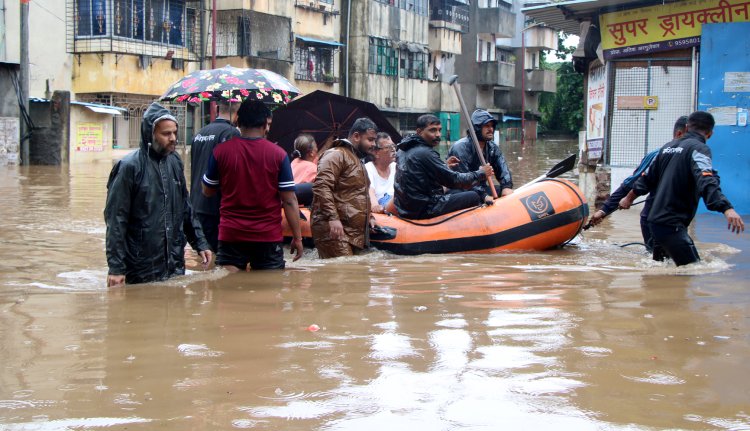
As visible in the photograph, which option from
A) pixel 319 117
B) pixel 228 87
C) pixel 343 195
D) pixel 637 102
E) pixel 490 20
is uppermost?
pixel 490 20

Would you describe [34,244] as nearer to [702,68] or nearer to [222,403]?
[222,403]

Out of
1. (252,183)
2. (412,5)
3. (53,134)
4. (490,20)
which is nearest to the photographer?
(252,183)

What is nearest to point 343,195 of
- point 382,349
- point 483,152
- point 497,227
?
point 497,227

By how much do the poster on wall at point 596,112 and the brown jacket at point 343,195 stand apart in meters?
6.53

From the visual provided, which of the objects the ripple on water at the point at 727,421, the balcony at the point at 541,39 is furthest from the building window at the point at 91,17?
the balcony at the point at 541,39

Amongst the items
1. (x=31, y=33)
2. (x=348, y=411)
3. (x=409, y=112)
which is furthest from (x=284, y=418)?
(x=409, y=112)

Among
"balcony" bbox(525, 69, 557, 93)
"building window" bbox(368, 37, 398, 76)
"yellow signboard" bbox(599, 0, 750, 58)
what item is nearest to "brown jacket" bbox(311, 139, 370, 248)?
"yellow signboard" bbox(599, 0, 750, 58)

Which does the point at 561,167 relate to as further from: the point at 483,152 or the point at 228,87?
the point at 228,87

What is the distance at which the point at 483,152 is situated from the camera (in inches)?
367

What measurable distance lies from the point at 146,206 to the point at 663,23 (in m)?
9.10

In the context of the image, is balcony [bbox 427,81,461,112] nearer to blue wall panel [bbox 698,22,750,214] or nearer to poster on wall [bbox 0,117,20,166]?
poster on wall [bbox 0,117,20,166]

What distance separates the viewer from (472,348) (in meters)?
4.37

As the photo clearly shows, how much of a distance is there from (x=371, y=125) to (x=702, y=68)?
6025 mm

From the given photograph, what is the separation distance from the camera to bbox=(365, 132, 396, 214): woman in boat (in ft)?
30.1
